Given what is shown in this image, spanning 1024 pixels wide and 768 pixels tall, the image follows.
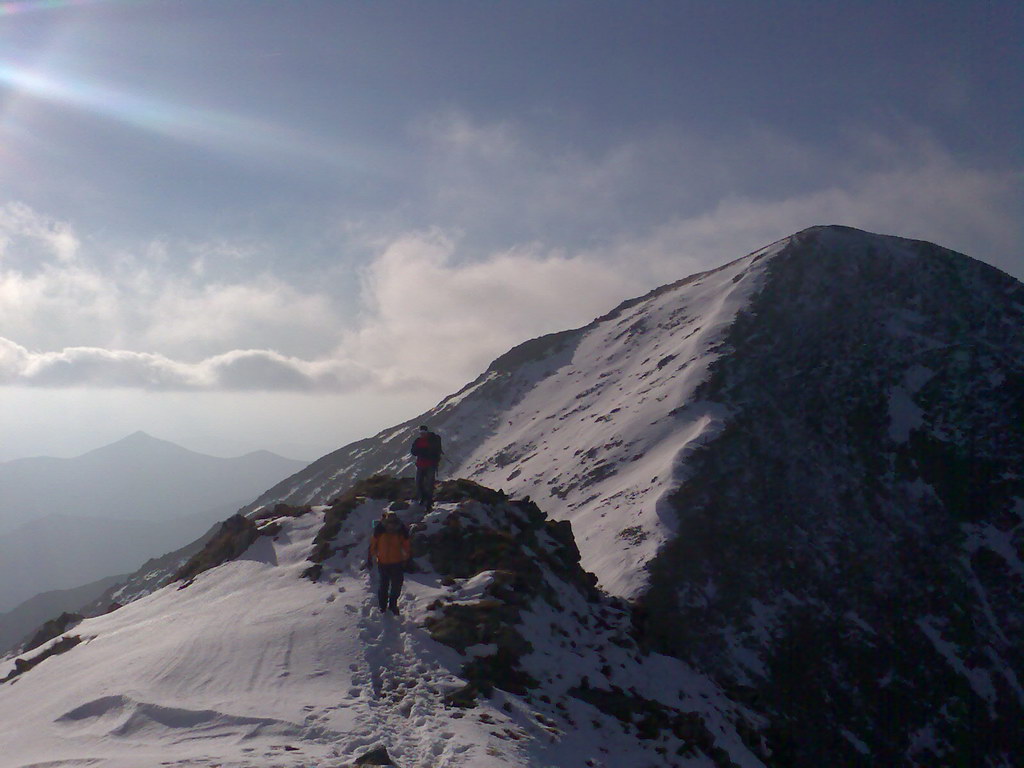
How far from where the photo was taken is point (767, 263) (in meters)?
61.5

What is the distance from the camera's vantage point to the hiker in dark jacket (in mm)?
22844

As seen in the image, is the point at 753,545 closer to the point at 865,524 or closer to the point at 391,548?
the point at 865,524

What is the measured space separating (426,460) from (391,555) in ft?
19.5

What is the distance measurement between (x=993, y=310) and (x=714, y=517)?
3590cm

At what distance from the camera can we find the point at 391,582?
17719 millimetres

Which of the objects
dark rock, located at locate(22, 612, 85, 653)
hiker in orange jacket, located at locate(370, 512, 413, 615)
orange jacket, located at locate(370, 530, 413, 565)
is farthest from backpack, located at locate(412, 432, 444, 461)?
dark rock, located at locate(22, 612, 85, 653)

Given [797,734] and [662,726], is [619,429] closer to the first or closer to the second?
[797,734]

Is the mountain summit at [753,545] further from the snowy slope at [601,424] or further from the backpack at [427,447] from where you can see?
the backpack at [427,447]

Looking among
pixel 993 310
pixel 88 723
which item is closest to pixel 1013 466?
pixel 993 310

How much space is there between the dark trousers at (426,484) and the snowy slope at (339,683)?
511 millimetres

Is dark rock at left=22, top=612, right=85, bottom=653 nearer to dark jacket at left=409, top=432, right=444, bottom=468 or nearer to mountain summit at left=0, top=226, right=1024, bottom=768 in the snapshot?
mountain summit at left=0, top=226, right=1024, bottom=768

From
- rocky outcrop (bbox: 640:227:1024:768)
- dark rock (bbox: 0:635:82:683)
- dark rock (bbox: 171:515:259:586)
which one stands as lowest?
rocky outcrop (bbox: 640:227:1024:768)

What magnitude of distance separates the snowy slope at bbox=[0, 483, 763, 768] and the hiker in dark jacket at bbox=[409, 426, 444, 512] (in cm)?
66

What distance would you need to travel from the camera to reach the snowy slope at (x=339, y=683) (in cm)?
1152
